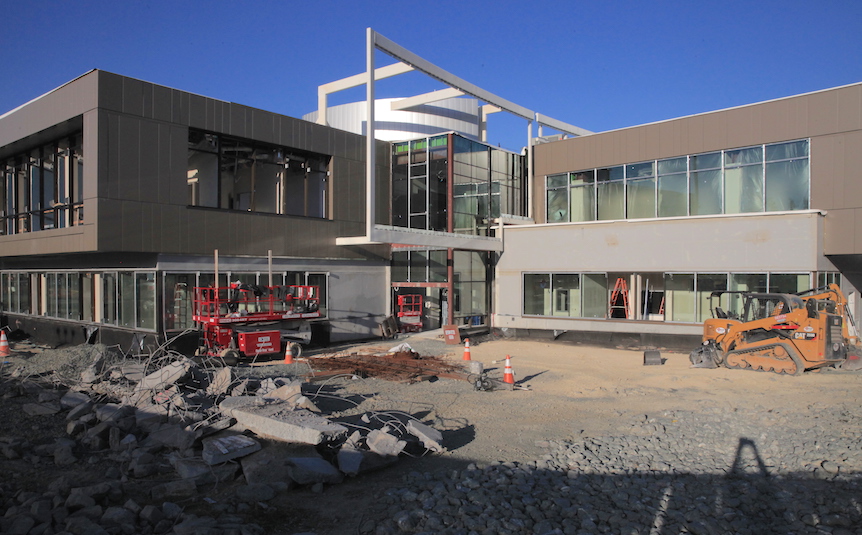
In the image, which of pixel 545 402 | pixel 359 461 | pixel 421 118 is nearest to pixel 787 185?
pixel 545 402

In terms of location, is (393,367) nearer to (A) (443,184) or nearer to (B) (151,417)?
(B) (151,417)

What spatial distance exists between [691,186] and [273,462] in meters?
19.0

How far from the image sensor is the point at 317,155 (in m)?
20.5

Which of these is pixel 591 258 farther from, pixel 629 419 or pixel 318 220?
pixel 629 419

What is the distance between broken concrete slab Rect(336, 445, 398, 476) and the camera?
22.9 ft

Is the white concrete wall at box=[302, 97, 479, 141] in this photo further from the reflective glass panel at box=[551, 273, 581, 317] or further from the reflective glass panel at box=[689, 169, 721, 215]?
the reflective glass panel at box=[689, 169, 721, 215]

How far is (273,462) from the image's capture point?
23.1 ft

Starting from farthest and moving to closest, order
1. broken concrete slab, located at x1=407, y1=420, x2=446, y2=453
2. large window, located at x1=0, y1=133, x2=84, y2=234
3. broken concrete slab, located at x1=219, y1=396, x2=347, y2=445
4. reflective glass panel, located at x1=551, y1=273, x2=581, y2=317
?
reflective glass panel, located at x1=551, y1=273, x2=581, y2=317 → large window, located at x1=0, y1=133, x2=84, y2=234 → broken concrete slab, located at x1=407, y1=420, x2=446, y2=453 → broken concrete slab, located at x1=219, y1=396, x2=347, y2=445

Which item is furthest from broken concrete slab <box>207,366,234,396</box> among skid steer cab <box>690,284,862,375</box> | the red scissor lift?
the red scissor lift

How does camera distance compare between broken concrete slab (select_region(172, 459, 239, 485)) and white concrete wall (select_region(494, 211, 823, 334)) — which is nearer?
broken concrete slab (select_region(172, 459, 239, 485))

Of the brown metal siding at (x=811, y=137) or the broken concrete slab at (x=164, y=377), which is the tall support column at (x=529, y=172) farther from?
the broken concrete slab at (x=164, y=377)

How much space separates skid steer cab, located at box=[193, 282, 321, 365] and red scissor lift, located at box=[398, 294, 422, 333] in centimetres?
480

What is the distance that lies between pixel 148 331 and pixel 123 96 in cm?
651

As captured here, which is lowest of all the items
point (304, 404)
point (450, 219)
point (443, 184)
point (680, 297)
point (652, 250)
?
point (304, 404)
